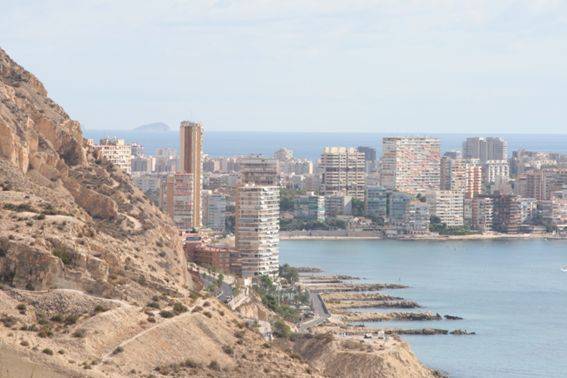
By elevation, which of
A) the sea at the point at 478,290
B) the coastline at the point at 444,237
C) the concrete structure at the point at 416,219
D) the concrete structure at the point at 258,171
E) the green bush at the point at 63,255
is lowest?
the sea at the point at 478,290

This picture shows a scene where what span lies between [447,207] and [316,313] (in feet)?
132

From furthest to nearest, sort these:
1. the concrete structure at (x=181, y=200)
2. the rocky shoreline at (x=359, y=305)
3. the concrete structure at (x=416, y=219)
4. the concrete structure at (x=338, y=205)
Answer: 1. the concrete structure at (x=338, y=205)
2. the concrete structure at (x=416, y=219)
3. the concrete structure at (x=181, y=200)
4. the rocky shoreline at (x=359, y=305)

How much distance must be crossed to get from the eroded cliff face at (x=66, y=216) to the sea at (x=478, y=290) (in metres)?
7.01

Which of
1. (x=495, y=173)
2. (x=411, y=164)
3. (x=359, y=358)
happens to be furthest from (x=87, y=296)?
(x=495, y=173)

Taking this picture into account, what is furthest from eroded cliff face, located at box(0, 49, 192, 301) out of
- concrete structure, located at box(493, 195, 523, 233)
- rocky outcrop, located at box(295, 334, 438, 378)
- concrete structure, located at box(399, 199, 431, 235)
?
concrete structure, located at box(493, 195, 523, 233)

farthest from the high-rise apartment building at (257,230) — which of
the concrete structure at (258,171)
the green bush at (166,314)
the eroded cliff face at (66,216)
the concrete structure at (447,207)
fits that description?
the concrete structure at (447,207)

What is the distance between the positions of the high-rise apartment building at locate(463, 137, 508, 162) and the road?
75623 millimetres

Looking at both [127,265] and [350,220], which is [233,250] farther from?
[350,220]

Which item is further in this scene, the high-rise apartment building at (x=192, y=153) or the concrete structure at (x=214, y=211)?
the concrete structure at (x=214, y=211)

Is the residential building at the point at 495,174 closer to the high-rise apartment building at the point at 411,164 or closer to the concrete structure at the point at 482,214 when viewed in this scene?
the high-rise apartment building at the point at 411,164

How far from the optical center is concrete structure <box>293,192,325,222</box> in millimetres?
80000

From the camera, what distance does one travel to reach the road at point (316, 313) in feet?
127

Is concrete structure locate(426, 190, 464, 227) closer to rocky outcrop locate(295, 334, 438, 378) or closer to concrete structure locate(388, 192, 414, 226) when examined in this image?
concrete structure locate(388, 192, 414, 226)

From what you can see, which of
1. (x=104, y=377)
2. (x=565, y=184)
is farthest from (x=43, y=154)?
(x=565, y=184)
